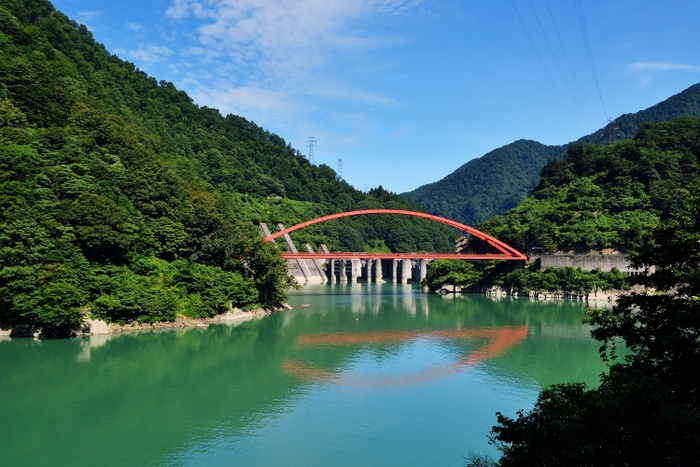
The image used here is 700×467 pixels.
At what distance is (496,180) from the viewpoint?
424 feet

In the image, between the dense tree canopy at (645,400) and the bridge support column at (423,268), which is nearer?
the dense tree canopy at (645,400)

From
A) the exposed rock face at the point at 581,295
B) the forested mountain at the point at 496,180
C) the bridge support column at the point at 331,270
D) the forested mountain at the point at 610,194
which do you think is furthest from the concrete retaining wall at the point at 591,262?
the forested mountain at the point at 496,180

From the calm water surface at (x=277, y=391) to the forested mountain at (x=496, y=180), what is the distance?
3640 inches

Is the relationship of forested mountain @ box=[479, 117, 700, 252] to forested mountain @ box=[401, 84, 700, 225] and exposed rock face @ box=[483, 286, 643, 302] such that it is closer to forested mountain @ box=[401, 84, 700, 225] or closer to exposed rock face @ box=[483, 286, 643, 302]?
exposed rock face @ box=[483, 286, 643, 302]

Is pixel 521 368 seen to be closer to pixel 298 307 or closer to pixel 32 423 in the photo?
pixel 32 423

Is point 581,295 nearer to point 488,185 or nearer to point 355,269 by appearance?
point 355,269

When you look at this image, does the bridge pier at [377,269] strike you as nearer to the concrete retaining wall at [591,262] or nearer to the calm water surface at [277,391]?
the concrete retaining wall at [591,262]

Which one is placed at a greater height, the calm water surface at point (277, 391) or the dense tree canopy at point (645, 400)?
the dense tree canopy at point (645, 400)

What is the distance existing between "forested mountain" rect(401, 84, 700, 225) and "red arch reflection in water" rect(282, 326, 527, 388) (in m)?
88.3

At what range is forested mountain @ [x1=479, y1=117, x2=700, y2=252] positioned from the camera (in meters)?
37.6

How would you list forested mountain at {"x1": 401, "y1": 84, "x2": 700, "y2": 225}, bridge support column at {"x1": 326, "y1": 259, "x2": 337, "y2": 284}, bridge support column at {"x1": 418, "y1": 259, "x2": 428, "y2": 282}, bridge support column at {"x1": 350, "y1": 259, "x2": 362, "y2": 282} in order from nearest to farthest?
bridge support column at {"x1": 418, "y1": 259, "x2": 428, "y2": 282} < bridge support column at {"x1": 326, "y1": 259, "x2": 337, "y2": 284} < bridge support column at {"x1": 350, "y1": 259, "x2": 362, "y2": 282} < forested mountain at {"x1": 401, "y1": 84, "x2": 700, "y2": 225}

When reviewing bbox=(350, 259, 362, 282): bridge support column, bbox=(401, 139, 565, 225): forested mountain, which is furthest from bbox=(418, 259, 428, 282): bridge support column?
bbox=(401, 139, 565, 225): forested mountain

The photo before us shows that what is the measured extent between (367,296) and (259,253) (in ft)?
49.6

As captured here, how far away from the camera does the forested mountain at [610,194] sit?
1481 inches
